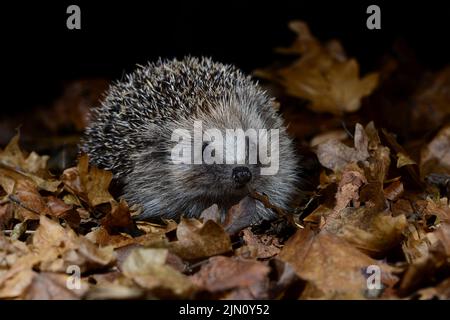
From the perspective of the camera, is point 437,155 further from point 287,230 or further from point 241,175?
point 241,175

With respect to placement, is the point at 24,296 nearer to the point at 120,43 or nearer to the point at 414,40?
the point at 120,43

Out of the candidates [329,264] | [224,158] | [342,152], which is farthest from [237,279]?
[342,152]

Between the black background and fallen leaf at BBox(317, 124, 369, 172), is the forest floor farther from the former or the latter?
the black background

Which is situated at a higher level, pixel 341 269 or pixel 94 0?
pixel 94 0

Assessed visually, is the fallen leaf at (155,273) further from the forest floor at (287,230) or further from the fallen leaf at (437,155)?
the fallen leaf at (437,155)

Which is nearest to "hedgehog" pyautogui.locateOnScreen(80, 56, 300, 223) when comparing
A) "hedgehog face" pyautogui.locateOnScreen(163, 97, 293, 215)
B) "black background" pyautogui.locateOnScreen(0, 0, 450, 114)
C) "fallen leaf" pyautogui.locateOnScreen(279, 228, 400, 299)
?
"hedgehog face" pyautogui.locateOnScreen(163, 97, 293, 215)

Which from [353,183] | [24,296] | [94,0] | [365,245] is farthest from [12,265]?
[94,0]

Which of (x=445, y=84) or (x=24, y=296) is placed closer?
(x=24, y=296)

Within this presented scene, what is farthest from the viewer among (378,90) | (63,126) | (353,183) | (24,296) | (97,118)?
(63,126)
